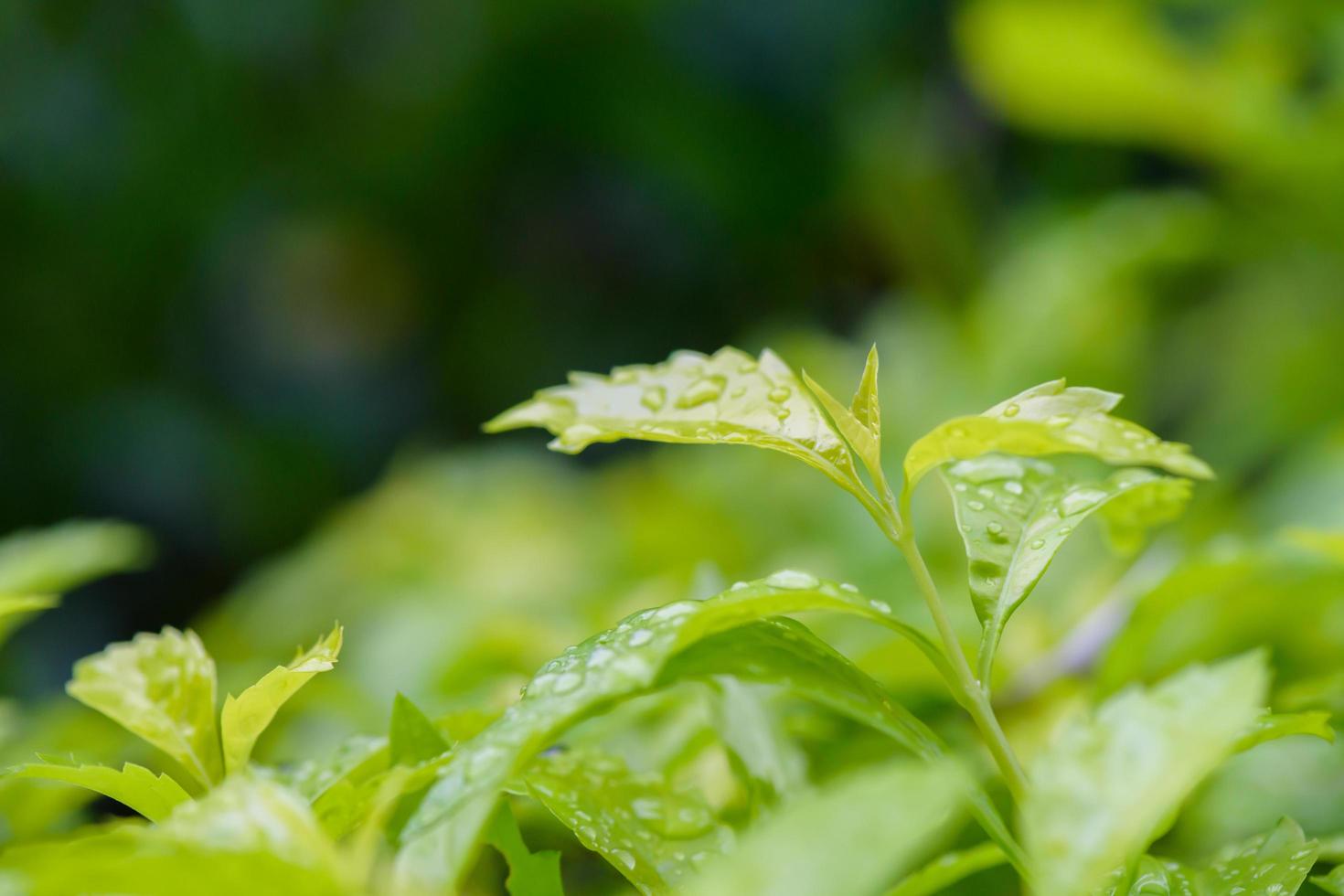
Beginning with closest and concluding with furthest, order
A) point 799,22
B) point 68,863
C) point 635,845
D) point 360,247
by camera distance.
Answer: point 68,863 → point 635,845 → point 799,22 → point 360,247

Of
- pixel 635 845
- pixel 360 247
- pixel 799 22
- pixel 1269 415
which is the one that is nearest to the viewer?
pixel 635 845

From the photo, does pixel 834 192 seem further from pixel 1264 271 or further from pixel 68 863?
pixel 68 863

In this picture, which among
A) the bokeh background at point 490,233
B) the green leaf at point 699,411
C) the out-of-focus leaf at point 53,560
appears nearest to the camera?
the green leaf at point 699,411

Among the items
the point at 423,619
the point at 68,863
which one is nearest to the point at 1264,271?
the point at 423,619

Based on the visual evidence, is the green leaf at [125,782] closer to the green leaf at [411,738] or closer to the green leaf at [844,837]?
the green leaf at [411,738]

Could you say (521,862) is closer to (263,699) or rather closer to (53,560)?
(263,699)

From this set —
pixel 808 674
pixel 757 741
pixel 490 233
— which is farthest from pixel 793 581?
pixel 490 233

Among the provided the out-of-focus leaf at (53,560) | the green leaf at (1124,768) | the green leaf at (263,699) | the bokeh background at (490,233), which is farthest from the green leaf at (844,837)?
the bokeh background at (490,233)

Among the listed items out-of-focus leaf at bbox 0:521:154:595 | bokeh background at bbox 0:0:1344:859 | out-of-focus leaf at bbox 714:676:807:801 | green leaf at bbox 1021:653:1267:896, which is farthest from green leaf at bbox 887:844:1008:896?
bokeh background at bbox 0:0:1344:859
